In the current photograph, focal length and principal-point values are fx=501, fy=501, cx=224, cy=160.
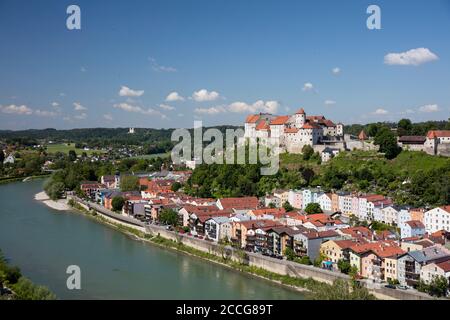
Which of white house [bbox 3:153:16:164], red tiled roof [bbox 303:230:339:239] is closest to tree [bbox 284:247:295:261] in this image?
red tiled roof [bbox 303:230:339:239]

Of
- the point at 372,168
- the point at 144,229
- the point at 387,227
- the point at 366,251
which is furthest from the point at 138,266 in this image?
the point at 372,168

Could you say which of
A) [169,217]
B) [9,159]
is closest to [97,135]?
[9,159]

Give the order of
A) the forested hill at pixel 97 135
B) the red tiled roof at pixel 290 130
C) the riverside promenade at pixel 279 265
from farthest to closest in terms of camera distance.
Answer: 1. the forested hill at pixel 97 135
2. the red tiled roof at pixel 290 130
3. the riverside promenade at pixel 279 265

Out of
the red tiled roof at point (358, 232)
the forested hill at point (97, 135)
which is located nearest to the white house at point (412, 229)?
the red tiled roof at point (358, 232)

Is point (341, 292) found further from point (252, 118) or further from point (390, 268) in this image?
point (252, 118)

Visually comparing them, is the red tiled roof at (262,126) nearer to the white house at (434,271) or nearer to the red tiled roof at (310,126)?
the red tiled roof at (310,126)

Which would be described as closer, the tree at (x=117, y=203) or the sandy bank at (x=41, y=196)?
the tree at (x=117, y=203)

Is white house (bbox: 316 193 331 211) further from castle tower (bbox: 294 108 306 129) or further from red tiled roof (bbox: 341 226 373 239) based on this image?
castle tower (bbox: 294 108 306 129)
